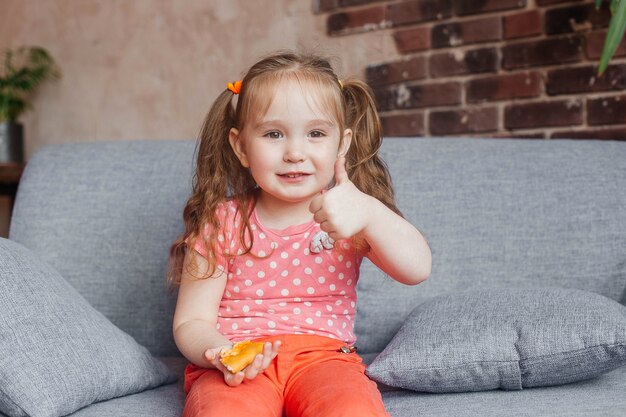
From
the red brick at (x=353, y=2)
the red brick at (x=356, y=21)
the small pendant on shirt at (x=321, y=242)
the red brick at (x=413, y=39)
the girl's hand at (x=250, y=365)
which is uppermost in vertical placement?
the red brick at (x=353, y=2)

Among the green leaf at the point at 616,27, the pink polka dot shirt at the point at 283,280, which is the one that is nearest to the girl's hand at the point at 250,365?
the pink polka dot shirt at the point at 283,280

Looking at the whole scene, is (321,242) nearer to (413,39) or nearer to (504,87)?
(504,87)

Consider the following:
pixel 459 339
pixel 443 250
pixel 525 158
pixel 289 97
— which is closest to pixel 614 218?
pixel 525 158

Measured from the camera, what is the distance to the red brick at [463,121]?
7.57ft

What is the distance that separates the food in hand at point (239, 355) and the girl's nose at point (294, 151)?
317mm

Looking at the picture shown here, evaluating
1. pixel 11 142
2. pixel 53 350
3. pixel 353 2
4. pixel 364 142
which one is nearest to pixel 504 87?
pixel 353 2

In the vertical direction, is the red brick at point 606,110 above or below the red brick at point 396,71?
below

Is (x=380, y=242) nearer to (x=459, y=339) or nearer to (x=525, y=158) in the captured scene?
(x=459, y=339)

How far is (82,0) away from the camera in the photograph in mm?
3414

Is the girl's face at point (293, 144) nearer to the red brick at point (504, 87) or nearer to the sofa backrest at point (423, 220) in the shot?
the sofa backrest at point (423, 220)

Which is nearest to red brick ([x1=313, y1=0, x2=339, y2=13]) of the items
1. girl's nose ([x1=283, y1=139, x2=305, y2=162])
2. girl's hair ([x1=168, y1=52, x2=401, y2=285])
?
girl's hair ([x1=168, y1=52, x2=401, y2=285])

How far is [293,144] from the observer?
4.25 feet

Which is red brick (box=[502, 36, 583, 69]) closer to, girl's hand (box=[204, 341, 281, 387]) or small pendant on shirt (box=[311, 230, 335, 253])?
small pendant on shirt (box=[311, 230, 335, 253])

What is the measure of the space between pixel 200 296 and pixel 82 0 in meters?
2.46
